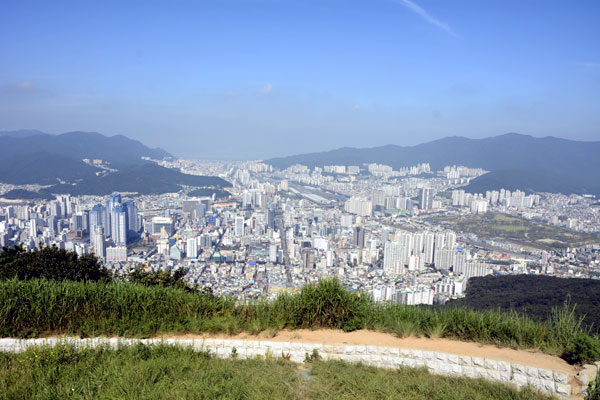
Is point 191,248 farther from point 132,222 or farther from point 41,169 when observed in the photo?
point 41,169

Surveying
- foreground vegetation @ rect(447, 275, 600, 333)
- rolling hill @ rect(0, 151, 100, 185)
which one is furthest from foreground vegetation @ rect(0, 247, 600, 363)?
rolling hill @ rect(0, 151, 100, 185)

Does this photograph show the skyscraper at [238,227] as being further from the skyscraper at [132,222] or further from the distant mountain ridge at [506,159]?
the distant mountain ridge at [506,159]

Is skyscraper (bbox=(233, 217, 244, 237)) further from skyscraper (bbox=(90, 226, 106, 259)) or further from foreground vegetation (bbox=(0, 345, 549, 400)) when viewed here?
foreground vegetation (bbox=(0, 345, 549, 400))

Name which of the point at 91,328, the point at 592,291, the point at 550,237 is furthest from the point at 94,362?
the point at 550,237

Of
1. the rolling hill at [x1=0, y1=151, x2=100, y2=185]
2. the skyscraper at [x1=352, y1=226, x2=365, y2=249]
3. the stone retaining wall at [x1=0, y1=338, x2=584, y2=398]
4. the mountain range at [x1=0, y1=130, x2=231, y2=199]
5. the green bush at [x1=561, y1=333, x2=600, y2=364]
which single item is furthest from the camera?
the rolling hill at [x1=0, y1=151, x2=100, y2=185]

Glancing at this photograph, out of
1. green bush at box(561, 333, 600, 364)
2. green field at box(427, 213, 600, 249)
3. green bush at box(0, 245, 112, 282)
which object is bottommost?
green field at box(427, 213, 600, 249)

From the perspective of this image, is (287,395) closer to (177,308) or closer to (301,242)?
(177,308)

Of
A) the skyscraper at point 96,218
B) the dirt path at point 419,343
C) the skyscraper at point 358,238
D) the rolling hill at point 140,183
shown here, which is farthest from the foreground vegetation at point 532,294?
the rolling hill at point 140,183
